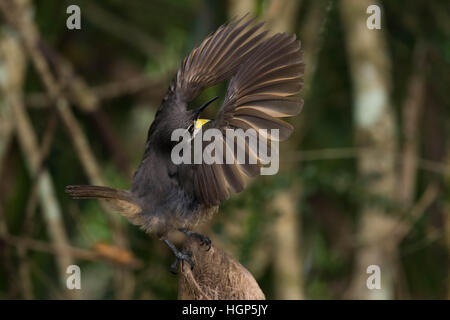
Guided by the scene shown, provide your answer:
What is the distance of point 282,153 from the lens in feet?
11.9

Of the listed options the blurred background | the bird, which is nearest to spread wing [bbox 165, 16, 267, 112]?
the bird

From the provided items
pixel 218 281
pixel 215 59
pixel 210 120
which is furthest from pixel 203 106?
pixel 218 281

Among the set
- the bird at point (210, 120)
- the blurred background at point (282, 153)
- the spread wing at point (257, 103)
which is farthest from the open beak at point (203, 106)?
the blurred background at point (282, 153)

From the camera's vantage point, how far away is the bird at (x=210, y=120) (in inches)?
75.1

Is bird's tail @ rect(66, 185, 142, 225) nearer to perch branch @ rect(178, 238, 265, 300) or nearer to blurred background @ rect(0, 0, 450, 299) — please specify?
perch branch @ rect(178, 238, 265, 300)

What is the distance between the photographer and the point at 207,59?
2414 millimetres

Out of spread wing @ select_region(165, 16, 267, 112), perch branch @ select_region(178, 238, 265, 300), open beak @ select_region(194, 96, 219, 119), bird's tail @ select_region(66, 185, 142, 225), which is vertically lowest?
perch branch @ select_region(178, 238, 265, 300)

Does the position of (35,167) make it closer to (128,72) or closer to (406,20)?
(128,72)

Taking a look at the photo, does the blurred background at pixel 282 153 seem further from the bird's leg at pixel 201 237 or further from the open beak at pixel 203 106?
the open beak at pixel 203 106

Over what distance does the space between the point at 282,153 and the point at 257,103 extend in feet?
5.55

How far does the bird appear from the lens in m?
1.91

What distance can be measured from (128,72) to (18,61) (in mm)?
1123
